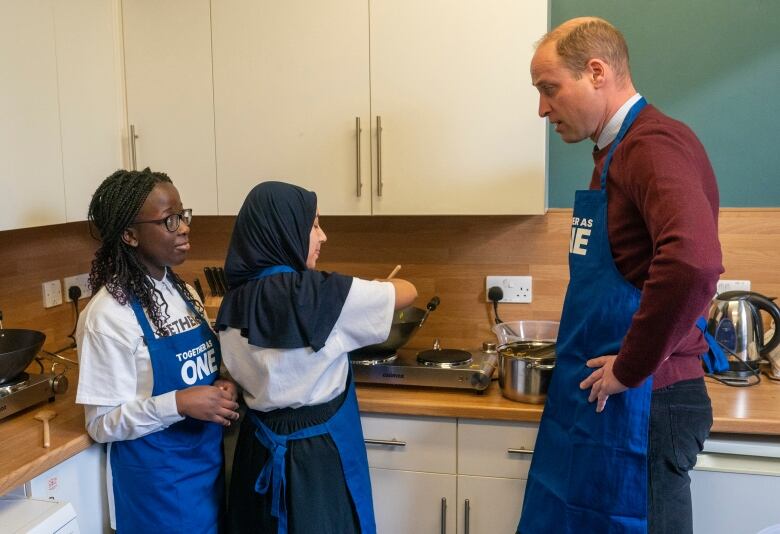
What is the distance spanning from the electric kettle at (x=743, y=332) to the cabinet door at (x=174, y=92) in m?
1.51

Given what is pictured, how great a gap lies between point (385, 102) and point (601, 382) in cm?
99

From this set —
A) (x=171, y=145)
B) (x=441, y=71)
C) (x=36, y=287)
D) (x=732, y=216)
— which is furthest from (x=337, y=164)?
(x=732, y=216)

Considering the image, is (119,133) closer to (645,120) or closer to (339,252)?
(339,252)

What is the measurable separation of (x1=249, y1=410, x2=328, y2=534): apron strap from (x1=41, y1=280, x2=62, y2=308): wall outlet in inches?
42.4

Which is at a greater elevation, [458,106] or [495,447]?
[458,106]

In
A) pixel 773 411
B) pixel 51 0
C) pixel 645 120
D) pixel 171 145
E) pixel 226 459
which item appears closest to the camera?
pixel 645 120

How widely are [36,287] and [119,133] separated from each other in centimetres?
57

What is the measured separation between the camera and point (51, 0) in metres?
1.78

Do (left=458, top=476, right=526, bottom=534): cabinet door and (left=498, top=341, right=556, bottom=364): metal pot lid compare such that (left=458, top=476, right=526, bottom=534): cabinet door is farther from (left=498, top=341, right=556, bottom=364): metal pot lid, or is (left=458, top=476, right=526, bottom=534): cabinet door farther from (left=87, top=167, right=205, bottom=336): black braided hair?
(left=87, top=167, right=205, bottom=336): black braided hair

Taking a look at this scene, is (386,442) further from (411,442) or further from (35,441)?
(35,441)

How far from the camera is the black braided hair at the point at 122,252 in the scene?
59.9 inches

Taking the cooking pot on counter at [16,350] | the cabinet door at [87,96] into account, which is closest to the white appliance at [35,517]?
the cooking pot on counter at [16,350]

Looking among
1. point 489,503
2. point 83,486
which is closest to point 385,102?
point 489,503

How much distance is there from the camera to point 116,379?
4.75ft
